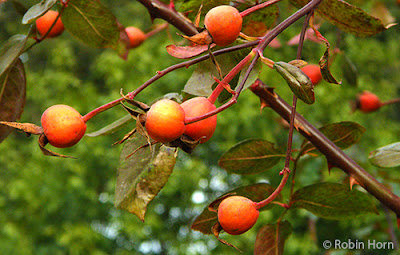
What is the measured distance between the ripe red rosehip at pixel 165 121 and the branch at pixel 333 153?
0.25 m

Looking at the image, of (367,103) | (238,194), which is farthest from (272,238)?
(367,103)

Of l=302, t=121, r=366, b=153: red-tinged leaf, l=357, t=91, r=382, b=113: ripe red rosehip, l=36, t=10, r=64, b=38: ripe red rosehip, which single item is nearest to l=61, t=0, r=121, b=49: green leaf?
l=36, t=10, r=64, b=38: ripe red rosehip

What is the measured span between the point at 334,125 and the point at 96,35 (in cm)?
35

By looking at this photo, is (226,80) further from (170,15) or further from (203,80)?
(170,15)

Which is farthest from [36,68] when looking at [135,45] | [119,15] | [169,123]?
[169,123]

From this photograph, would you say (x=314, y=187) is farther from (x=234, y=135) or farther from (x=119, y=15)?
(x=119, y=15)

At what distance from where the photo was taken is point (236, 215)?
39 centimetres

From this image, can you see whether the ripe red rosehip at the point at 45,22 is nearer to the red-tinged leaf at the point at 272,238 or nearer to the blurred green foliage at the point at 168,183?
the red-tinged leaf at the point at 272,238

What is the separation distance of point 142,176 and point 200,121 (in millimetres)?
188

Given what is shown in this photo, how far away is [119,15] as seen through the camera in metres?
5.84

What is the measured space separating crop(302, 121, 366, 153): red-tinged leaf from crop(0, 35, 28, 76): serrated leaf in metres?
0.38

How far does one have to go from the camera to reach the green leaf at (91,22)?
25.8 inches

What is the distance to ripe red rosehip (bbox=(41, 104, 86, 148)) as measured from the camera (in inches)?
15.0

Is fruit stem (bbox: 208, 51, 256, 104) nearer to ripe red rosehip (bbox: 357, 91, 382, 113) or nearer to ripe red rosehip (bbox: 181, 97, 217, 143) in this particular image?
ripe red rosehip (bbox: 181, 97, 217, 143)
